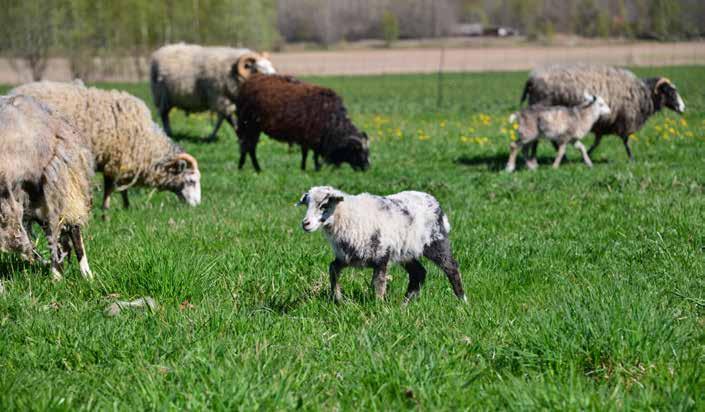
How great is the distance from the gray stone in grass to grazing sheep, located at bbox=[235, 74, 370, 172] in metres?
8.15

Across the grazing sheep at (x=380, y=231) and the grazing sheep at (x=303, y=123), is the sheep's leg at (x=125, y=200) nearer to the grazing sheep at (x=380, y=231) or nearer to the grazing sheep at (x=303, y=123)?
the grazing sheep at (x=303, y=123)

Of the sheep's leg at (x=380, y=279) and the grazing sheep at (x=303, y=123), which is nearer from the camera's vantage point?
the sheep's leg at (x=380, y=279)

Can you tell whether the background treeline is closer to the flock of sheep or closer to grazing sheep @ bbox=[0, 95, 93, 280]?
the flock of sheep

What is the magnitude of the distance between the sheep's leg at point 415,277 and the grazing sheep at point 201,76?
12264 mm

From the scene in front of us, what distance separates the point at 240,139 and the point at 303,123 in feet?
3.94

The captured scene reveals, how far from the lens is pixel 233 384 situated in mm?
3438

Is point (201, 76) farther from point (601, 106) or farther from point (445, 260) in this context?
point (445, 260)

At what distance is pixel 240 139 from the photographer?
13.6 metres

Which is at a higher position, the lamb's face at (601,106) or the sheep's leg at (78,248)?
the lamb's face at (601,106)

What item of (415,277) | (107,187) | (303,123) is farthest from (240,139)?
(415,277)

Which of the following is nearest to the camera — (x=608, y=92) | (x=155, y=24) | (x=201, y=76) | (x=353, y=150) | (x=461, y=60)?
(x=353, y=150)

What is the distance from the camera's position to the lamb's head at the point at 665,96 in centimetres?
1409

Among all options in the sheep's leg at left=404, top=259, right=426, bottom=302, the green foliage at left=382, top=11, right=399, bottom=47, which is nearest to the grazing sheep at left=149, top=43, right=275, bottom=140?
the sheep's leg at left=404, top=259, right=426, bottom=302

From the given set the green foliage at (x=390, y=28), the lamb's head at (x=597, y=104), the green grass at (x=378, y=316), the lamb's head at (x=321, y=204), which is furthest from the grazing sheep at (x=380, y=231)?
the green foliage at (x=390, y=28)
